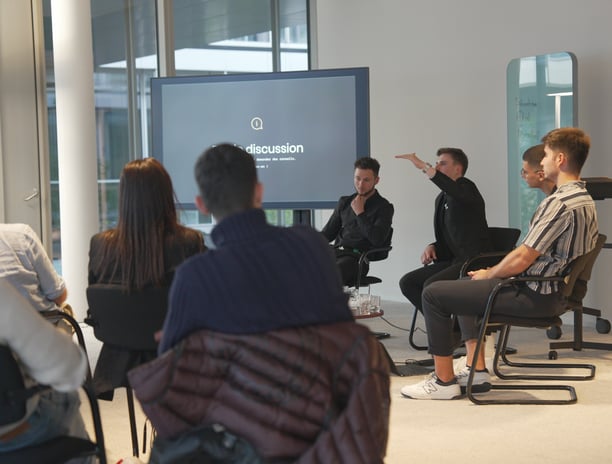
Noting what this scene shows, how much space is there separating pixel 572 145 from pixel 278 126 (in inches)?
108

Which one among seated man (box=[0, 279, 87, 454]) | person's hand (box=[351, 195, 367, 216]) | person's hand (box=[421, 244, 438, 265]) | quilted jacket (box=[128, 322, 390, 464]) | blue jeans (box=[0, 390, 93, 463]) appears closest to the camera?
quilted jacket (box=[128, 322, 390, 464])

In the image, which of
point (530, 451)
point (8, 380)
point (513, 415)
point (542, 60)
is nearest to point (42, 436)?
point (8, 380)

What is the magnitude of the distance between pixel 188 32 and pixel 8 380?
6997 mm

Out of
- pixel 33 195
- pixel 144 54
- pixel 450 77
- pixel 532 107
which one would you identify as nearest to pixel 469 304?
pixel 532 107

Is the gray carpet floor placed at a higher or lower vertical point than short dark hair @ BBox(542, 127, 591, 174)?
lower

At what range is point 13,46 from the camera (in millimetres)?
7688

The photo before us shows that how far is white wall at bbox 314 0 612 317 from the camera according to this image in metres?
7.00

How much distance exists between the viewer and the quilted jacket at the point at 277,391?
1.98m

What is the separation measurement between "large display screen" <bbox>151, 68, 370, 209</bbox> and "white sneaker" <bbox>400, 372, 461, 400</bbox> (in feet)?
7.32

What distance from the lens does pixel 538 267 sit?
182 inches

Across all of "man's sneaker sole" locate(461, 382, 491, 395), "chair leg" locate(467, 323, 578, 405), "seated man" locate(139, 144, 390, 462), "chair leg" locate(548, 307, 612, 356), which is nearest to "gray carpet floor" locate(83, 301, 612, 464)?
"chair leg" locate(467, 323, 578, 405)

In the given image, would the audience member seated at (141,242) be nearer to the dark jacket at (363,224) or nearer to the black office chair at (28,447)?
the black office chair at (28,447)

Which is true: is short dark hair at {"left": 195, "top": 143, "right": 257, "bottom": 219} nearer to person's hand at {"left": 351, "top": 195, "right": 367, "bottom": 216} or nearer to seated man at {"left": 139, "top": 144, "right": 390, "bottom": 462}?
seated man at {"left": 139, "top": 144, "right": 390, "bottom": 462}

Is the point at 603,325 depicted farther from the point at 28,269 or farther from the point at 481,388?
the point at 28,269
